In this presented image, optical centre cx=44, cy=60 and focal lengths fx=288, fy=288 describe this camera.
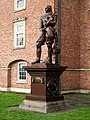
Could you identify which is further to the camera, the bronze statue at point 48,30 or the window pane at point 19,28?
the window pane at point 19,28

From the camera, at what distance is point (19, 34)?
2123cm

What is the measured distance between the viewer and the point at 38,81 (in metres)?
11.1

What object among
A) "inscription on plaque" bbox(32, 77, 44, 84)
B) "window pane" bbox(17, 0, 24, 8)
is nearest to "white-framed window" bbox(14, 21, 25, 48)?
"window pane" bbox(17, 0, 24, 8)

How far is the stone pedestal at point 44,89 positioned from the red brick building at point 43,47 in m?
7.49

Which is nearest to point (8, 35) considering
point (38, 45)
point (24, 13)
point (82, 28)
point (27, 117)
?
point (24, 13)

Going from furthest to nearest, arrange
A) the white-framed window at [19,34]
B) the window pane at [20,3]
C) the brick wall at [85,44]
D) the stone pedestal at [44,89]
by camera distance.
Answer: the window pane at [20,3] → the white-framed window at [19,34] → the brick wall at [85,44] → the stone pedestal at [44,89]

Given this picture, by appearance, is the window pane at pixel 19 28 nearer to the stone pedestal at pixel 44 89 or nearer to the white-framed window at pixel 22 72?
the white-framed window at pixel 22 72

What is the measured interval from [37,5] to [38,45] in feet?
28.5

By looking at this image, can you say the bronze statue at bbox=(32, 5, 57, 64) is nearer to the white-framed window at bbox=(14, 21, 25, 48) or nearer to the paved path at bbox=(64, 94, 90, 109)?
the paved path at bbox=(64, 94, 90, 109)

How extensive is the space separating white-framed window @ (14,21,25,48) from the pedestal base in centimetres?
986

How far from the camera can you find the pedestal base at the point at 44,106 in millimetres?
10523

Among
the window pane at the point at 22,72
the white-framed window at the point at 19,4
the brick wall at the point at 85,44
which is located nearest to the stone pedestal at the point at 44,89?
the brick wall at the point at 85,44

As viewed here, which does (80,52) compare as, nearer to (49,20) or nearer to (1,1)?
(1,1)

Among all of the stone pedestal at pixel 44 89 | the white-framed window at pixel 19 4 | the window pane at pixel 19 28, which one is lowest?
the stone pedestal at pixel 44 89
